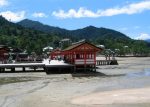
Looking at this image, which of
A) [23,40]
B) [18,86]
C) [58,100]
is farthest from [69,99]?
[23,40]

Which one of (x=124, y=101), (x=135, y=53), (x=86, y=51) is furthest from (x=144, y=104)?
(x=135, y=53)

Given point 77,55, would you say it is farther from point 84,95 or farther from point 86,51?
point 84,95

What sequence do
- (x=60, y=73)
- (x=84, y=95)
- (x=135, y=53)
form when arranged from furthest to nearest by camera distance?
(x=135, y=53)
(x=60, y=73)
(x=84, y=95)

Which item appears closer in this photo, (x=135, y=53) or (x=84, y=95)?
(x=84, y=95)

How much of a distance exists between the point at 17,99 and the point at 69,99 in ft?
10.4

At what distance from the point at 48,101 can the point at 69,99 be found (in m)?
1.40

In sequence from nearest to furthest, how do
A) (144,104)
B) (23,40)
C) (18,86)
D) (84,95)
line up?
(144,104) → (84,95) → (18,86) → (23,40)

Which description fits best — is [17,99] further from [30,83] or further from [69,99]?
[30,83]

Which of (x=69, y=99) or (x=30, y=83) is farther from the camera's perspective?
(x=30, y=83)

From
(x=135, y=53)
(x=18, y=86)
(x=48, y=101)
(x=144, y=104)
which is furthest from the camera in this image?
(x=135, y=53)

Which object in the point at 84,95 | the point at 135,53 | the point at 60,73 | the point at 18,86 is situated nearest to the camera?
the point at 84,95

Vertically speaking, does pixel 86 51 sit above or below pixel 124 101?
above

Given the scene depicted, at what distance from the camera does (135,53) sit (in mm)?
177125

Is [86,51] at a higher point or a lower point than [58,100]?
higher
